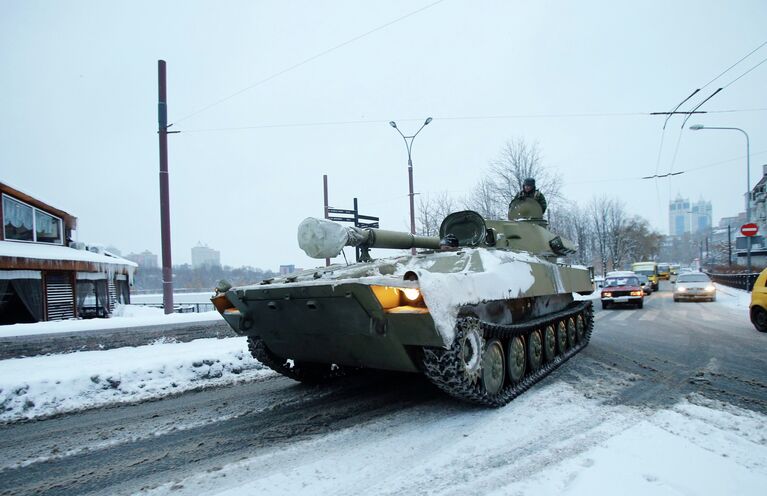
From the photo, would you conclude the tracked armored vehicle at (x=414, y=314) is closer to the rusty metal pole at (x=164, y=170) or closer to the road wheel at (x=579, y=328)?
the road wheel at (x=579, y=328)

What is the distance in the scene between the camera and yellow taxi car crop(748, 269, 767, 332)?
10.9 m

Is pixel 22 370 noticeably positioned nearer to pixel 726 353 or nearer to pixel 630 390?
pixel 630 390

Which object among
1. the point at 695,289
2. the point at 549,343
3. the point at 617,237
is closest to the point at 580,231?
the point at 617,237

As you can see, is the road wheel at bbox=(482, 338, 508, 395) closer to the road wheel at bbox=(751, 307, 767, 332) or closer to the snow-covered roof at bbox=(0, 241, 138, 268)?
the road wheel at bbox=(751, 307, 767, 332)

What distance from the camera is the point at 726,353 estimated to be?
8.39 meters

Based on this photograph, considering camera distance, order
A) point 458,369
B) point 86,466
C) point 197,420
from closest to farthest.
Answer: point 86,466 → point 458,369 → point 197,420

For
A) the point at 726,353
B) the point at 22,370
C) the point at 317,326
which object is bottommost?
the point at 726,353

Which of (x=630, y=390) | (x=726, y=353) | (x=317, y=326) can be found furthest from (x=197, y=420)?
(x=726, y=353)

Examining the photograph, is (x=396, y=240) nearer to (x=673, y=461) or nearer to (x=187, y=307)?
(x=673, y=461)

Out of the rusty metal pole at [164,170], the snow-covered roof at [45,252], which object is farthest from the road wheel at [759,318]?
the snow-covered roof at [45,252]

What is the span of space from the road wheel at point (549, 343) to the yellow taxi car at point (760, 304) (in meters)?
→ 6.73

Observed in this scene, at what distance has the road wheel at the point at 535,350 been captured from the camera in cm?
645

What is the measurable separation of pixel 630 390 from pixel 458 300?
2.89 meters

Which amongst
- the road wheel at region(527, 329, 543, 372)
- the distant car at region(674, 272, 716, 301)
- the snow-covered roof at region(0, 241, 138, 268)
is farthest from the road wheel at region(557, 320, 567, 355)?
the distant car at region(674, 272, 716, 301)
